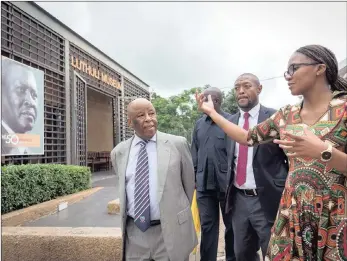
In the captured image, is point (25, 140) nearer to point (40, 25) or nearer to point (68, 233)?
point (40, 25)

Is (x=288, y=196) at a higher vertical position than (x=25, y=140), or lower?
lower

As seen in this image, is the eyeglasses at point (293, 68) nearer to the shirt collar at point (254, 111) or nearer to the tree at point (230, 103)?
the shirt collar at point (254, 111)

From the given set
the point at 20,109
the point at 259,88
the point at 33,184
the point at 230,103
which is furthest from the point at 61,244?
the point at 230,103

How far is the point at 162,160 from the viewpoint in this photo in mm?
2252

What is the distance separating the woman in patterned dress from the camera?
1459 mm

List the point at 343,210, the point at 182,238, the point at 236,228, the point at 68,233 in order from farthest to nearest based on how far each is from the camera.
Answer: the point at 68,233 < the point at 236,228 < the point at 182,238 < the point at 343,210

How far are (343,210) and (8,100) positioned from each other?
278 inches

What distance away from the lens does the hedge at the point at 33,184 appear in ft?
18.2

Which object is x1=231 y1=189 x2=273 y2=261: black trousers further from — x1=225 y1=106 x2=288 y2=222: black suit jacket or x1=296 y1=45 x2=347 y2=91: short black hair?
x1=296 y1=45 x2=347 y2=91: short black hair

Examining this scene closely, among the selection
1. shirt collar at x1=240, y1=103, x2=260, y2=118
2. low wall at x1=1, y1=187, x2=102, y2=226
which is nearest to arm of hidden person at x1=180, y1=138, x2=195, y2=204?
shirt collar at x1=240, y1=103, x2=260, y2=118

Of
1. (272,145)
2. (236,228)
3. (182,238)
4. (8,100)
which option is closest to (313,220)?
(182,238)

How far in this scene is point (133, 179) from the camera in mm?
2275

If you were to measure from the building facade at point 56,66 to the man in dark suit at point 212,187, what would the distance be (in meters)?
5.68

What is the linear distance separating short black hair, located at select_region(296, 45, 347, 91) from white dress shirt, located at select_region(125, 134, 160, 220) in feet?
3.67
